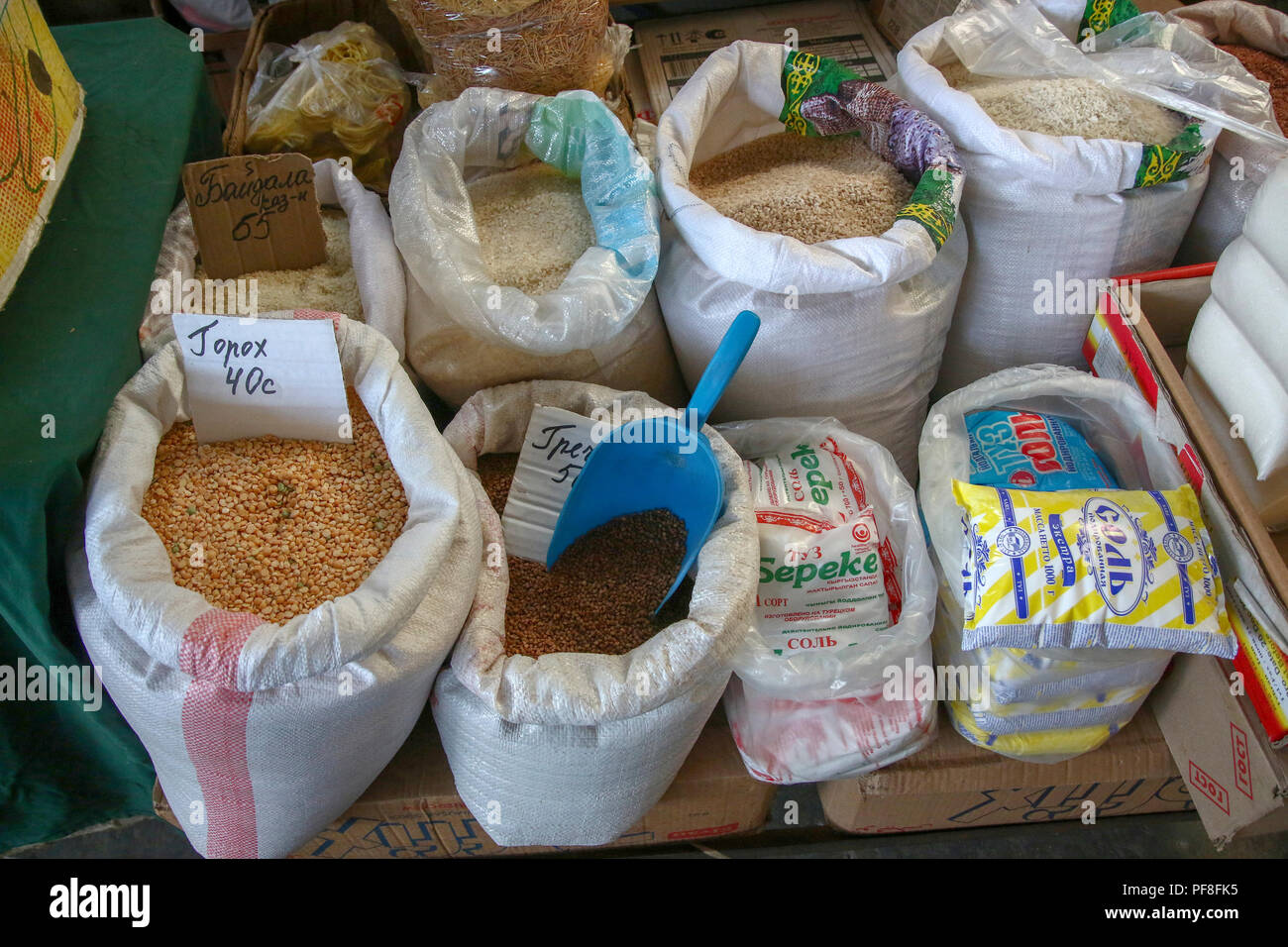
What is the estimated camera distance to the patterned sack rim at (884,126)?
1.08 m

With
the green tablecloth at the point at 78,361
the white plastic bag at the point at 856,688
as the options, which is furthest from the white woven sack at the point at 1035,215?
the green tablecloth at the point at 78,361

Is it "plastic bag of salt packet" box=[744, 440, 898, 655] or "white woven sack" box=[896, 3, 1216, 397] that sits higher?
"white woven sack" box=[896, 3, 1216, 397]

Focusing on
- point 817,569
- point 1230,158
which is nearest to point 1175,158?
point 1230,158

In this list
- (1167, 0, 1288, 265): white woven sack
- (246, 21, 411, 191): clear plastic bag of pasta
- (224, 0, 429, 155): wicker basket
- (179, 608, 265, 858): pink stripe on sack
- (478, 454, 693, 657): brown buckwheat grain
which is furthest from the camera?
(224, 0, 429, 155): wicker basket

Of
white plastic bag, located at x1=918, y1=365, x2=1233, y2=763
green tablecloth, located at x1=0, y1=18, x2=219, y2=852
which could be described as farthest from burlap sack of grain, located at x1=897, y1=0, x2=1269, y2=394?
green tablecloth, located at x1=0, y1=18, x2=219, y2=852

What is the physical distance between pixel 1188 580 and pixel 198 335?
39.4 inches

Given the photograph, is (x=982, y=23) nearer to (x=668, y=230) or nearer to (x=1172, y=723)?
(x=668, y=230)

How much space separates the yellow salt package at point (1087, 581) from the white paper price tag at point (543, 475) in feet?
1.44

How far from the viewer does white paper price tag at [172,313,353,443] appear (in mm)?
899

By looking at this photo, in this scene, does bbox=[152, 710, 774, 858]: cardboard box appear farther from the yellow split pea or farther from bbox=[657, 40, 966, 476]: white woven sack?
bbox=[657, 40, 966, 476]: white woven sack

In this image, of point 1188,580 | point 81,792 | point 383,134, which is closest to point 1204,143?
point 1188,580

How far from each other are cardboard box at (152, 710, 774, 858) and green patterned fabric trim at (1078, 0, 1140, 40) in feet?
3.51
